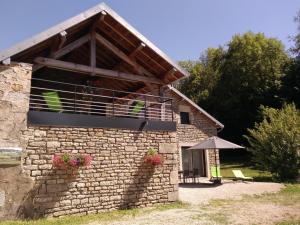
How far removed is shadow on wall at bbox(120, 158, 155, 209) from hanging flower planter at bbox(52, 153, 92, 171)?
64.7 inches

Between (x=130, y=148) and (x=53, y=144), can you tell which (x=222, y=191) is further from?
(x=53, y=144)

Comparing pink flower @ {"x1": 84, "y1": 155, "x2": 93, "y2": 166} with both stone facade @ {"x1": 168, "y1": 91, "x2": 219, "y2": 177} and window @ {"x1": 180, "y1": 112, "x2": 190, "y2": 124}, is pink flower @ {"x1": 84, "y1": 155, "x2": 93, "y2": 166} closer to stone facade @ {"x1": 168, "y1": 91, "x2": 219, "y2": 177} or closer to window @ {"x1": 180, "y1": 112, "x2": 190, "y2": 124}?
stone facade @ {"x1": 168, "y1": 91, "x2": 219, "y2": 177}

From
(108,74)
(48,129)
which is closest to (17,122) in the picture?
(48,129)

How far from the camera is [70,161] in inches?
314

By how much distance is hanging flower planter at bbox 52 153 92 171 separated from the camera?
7902mm

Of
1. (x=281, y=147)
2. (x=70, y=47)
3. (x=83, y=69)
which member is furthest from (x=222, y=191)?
(x=70, y=47)

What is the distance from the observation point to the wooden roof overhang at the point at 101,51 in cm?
869

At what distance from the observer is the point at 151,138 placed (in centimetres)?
1004

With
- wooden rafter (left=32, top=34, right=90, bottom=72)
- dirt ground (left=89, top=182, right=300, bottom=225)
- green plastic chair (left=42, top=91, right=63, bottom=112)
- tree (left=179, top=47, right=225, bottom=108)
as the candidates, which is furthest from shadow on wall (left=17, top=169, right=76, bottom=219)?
tree (left=179, top=47, right=225, bottom=108)

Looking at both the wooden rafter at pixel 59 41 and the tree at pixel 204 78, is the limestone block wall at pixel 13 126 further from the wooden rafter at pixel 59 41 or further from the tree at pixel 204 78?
the tree at pixel 204 78

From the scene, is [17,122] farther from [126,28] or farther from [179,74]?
[179,74]

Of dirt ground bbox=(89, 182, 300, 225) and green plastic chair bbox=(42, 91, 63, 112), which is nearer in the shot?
dirt ground bbox=(89, 182, 300, 225)

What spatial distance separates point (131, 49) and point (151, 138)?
335cm

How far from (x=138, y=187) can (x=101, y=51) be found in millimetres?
5335
